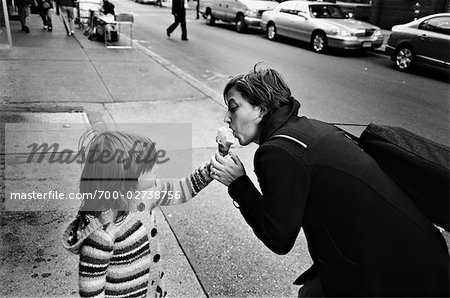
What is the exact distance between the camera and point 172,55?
11.6 metres

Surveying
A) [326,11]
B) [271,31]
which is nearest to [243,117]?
[326,11]

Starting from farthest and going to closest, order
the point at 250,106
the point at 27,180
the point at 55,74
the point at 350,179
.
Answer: the point at 55,74 → the point at 27,180 → the point at 250,106 → the point at 350,179

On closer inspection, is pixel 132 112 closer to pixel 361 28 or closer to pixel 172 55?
pixel 172 55

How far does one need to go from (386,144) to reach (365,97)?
7.58 metres

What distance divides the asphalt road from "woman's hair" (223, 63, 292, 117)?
229 mm

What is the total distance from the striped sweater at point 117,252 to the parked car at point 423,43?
10.4 m

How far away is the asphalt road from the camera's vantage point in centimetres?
315

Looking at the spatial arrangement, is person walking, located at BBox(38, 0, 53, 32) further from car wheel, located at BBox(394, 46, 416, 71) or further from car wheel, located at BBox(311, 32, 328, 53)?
car wheel, located at BBox(394, 46, 416, 71)

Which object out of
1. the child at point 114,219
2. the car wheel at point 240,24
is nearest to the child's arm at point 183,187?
the child at point 114,219

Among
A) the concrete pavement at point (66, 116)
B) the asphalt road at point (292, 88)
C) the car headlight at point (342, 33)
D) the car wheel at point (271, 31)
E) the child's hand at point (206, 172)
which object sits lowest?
the asphalt road at point (292, 88)

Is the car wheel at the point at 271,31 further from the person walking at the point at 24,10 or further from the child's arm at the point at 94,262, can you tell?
the child's arm at the point at 94,262

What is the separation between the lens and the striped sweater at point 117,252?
1649 mm

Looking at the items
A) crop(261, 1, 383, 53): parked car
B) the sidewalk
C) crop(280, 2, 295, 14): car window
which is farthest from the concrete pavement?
crop(280, 2, 295, 14): car window

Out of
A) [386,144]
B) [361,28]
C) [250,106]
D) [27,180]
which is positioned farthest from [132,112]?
[361,28]
